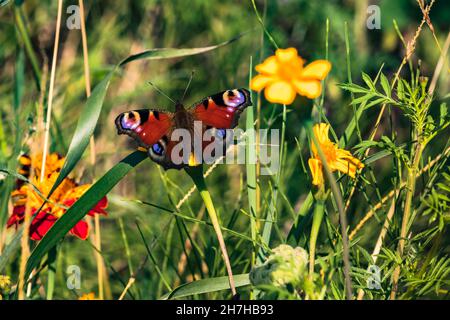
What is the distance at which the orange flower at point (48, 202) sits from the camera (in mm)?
895

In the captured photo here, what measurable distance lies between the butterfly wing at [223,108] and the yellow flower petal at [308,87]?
0.24 metres

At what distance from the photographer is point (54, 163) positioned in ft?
3.27

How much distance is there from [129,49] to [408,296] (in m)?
1.26

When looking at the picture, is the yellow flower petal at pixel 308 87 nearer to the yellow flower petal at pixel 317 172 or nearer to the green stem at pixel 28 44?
the yellow flower petal at pixel 317 172

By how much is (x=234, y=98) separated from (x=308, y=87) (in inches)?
9.9

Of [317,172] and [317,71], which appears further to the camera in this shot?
[317,172]

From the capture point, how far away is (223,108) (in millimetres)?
849

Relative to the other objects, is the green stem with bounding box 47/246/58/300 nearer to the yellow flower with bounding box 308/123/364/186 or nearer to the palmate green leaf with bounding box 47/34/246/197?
the palmate green leaf with bounding box 47/34/246/197

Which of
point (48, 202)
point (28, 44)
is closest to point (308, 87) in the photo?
point (48, 202)

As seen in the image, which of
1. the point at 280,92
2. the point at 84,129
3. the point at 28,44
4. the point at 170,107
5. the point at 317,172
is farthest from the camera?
the point at 170,107

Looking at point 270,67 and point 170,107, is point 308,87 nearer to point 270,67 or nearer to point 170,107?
point 270,67

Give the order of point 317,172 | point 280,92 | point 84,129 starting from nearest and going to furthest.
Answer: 1. point 280,92
2. point 317,172
3. point 84,129

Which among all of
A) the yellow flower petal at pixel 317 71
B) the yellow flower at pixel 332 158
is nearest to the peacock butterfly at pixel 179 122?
the yellow flower at pixel 332 158

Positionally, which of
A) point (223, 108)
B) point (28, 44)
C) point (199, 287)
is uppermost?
point (28, 44)
